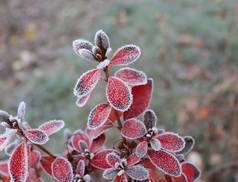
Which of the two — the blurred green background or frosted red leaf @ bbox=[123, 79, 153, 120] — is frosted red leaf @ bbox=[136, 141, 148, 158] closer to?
frosted red leaf @ bbox=[123, 79, 153, 120]

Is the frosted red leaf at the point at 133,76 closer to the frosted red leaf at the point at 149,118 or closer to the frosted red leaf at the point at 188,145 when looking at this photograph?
the frosted red leaf at the point at 149,118

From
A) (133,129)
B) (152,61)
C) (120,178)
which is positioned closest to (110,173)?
(120,178)

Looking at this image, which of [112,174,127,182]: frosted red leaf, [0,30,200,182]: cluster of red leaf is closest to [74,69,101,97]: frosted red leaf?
[0,30,200,182]: cluster of red leaf

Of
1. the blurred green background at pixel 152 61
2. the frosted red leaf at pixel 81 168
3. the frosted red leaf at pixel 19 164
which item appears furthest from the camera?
the blurred green background at pixel 152 61

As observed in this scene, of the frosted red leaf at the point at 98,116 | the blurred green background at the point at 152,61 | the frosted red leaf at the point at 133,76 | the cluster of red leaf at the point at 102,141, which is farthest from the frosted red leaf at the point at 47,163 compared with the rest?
the blurred green background at the point at 152,61

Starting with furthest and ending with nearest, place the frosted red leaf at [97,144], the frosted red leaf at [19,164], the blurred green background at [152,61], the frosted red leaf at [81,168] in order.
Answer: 1. the blurred green background at [152,61]
2. the frosted red leaf at [97,144]
3. the frosted red leaf at [81,168]
4. the frosted red leaf at [19,164]

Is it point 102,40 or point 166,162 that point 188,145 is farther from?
point 102,40

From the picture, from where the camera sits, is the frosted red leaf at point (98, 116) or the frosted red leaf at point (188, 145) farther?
the frosted red leaf at point (188, 145)
